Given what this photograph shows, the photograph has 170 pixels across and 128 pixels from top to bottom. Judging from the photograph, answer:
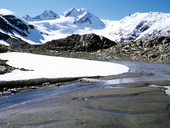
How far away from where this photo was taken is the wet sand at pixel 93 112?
790 inches

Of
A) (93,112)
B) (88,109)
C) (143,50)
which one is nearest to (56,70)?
(88,109)

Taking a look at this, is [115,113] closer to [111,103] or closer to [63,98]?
[111,103]

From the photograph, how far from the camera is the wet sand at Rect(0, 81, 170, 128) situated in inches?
790

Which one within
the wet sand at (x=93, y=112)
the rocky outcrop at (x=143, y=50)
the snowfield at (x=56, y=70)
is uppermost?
the rocky outcrop at (x=143, y=50)

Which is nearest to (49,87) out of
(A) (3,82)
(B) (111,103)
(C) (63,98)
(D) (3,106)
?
(A) (3,82)

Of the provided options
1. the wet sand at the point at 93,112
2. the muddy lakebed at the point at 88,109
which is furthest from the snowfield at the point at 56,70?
the wet sand at the point at 93,112

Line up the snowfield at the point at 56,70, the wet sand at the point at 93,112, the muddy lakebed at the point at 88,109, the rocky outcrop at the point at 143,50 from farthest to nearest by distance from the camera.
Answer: the rocky outcrop at the point at 143,50 → the snowfield at the point at 56,70 → the muddy lakebed at the point at 88,109 → the wet sand at the point at 93,112

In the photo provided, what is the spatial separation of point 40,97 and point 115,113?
425 inches

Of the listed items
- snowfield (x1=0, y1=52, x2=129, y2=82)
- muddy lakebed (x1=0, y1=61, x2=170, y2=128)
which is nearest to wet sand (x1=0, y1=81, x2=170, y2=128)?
muddy lakebed (x1=0, y1=61, x2=170, y2=128)

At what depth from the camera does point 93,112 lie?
75.8ft

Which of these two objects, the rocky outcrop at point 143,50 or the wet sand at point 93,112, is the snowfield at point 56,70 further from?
the rocky outcrop at point 143,50

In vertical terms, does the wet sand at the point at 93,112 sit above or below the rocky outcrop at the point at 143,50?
below

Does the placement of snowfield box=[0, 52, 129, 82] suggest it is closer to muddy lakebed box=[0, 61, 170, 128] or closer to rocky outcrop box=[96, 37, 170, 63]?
muddy lakebed box=[0, 61, 170, 128]

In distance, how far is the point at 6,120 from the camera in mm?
21281
